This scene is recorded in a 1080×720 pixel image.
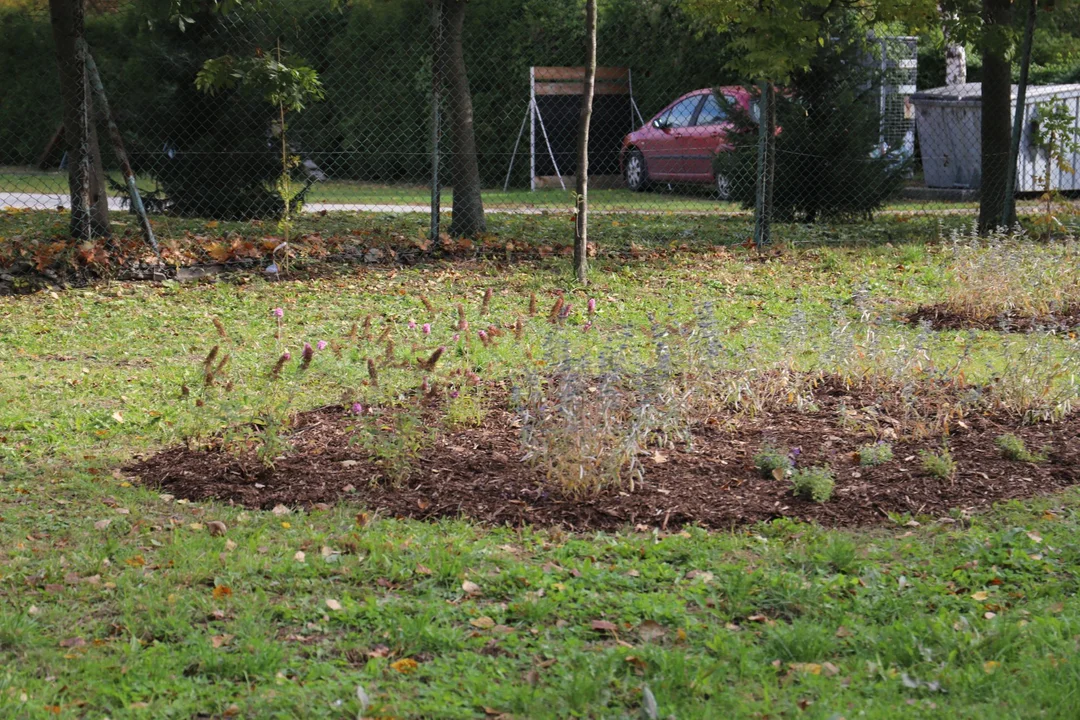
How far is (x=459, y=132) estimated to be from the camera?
38.6 ft

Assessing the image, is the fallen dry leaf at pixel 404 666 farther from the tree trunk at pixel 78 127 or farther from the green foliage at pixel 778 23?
the green foliage at pixel 778 23

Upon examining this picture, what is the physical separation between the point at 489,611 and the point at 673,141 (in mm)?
13914

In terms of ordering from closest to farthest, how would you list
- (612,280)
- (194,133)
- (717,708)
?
(717,708), (612,280), (194,133)

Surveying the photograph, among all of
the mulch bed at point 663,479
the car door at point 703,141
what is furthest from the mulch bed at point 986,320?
the car door at point 703,141

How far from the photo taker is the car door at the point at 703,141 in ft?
54.1

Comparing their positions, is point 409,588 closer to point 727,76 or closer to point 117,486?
point 117,486

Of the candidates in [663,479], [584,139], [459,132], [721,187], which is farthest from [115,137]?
[721,187]

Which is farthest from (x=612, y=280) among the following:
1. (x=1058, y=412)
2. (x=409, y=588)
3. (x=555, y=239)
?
(x=409, y=588)

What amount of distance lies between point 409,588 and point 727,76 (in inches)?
611

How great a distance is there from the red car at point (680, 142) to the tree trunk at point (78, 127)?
803cm

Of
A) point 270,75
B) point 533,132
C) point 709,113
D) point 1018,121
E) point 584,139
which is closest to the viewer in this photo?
point 584,139

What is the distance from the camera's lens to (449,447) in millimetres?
5320

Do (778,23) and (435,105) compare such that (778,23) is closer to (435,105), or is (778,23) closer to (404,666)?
(435,105)

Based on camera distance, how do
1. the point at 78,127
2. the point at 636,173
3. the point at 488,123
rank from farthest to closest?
the point at 488,123, the point at 636,173, the point at 78,127
